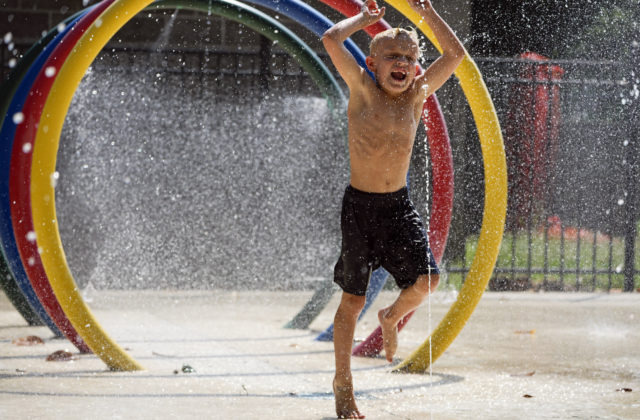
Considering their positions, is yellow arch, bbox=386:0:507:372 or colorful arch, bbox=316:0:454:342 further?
colorful arch, bbox=316:0:454:342

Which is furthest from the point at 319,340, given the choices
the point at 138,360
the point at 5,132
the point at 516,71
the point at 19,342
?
the point at 516,71

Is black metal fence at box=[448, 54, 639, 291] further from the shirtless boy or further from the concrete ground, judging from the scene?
the shirtless boy

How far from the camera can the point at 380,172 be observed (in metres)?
4.11

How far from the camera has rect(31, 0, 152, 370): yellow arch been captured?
4762 millimetres

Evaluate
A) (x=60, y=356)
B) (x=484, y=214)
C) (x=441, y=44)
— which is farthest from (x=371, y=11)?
(x=60, y=356)

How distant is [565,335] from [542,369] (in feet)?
4.84

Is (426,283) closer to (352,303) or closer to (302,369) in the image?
(352,303)

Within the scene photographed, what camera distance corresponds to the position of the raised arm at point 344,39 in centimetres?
407

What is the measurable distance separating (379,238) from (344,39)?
33.5 inches

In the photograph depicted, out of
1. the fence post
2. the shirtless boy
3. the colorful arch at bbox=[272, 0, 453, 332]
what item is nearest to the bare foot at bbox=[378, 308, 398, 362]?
the shirtless boy

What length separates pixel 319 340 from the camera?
648 cm

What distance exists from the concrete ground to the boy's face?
54.3 inches

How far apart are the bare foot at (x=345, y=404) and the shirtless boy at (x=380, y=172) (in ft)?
1.08

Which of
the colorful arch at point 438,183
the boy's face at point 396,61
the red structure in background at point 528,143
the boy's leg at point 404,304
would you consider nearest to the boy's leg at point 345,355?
the boy's leg at point 404,304
